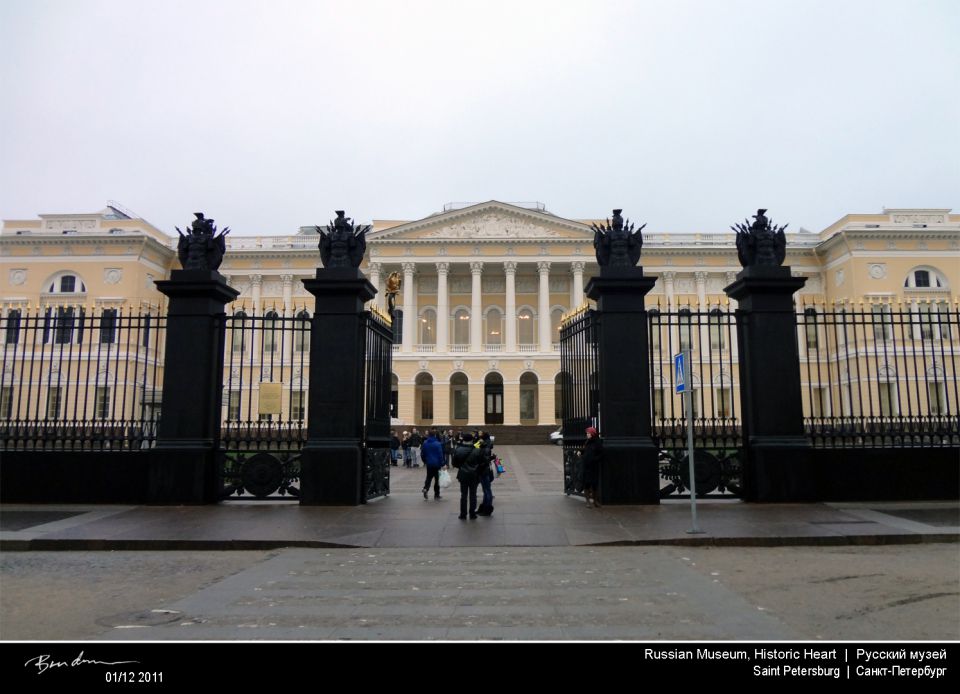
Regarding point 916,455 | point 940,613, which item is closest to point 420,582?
point 940,613

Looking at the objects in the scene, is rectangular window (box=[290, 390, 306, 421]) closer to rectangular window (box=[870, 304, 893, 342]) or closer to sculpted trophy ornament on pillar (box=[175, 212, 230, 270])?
sculpted trophy ornament on pillar (box=[175, 212, 230, 270])

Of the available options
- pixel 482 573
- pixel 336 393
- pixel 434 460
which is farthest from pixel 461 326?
pixel 482 573

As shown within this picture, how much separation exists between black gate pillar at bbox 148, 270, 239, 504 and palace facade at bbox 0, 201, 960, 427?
146 feet

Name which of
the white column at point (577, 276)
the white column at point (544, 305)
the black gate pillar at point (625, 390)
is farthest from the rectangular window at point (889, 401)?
the white column at point (544, 305)

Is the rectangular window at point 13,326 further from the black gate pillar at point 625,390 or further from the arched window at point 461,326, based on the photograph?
the arched window at point 461,326

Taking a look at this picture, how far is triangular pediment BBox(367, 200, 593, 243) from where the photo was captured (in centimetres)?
6238

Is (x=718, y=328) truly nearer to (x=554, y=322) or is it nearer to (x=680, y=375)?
(x=680, y=375)

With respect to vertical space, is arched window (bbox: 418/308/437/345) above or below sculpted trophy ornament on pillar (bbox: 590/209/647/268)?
above

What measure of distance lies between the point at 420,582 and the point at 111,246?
5765 cm

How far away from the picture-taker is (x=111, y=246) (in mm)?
56406

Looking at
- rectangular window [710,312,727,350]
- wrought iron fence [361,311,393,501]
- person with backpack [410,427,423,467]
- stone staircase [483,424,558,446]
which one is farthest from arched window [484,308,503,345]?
wrought iron fence [361,311,393,501]

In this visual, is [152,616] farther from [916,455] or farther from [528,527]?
[916,455]

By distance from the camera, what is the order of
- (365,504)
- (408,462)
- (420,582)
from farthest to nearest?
1. (408,462)
2. (365,504)
3. (420,582)

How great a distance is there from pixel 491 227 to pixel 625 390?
170 ft
